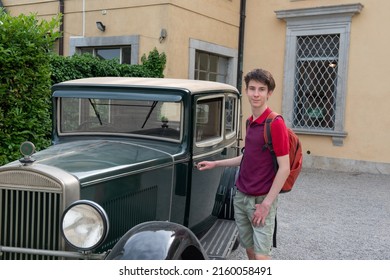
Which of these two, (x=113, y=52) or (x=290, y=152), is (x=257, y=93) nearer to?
(x=290, y=152)

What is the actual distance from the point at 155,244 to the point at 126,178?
0.55 meters

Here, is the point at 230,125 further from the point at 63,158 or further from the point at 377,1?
the point at 377,1

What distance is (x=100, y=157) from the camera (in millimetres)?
2732

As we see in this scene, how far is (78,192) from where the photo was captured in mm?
2309

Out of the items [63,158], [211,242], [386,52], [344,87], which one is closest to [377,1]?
[386,52]

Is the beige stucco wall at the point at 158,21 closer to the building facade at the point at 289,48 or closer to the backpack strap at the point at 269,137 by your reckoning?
the building facade at the point at 289,48

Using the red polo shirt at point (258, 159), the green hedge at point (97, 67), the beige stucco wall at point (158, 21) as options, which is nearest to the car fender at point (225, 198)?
the red polo shirt at point (258, 159)

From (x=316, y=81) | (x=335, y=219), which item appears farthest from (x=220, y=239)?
(x=316, y=81)

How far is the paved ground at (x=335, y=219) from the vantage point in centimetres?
438

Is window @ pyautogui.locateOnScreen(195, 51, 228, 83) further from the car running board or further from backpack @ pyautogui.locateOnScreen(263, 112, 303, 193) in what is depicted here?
backpack @ pyautogui.locateOnScreen(263, 112, 303, 193)

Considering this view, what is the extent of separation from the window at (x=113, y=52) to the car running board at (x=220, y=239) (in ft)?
18.9

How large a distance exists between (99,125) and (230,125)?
147cm

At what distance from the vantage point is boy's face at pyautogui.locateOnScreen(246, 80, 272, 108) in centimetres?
263

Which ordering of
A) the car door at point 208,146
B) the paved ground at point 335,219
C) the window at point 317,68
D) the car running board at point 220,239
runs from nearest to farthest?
the car running board at point 220,239
the car door at point 208,146
the paved ground at point 335,219
the window at point 317,68
